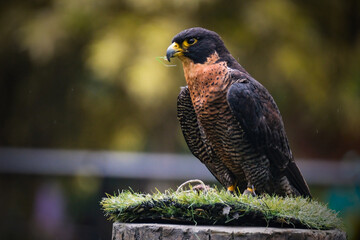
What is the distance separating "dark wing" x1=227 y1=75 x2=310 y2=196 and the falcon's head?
0.23m

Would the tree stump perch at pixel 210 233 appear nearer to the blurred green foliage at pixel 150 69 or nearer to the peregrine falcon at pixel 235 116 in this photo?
the peregrine falcon at pixel 235 116

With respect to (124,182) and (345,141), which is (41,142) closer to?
(124,182)

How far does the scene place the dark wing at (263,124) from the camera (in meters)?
2.29

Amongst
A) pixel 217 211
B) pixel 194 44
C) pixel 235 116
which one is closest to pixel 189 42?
pixel 194 44

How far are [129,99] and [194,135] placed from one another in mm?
3019

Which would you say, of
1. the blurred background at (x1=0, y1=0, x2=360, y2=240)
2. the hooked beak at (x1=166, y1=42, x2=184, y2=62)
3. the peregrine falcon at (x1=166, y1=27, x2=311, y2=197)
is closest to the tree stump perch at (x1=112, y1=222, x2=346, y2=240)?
the peregrine falcon at (x1=166, y1=27, x2=311, y2=197)

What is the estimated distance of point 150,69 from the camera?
4.92 metres

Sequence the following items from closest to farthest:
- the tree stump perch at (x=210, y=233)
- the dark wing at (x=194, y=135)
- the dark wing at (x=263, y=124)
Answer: the tree stump perch at (x=210, y=233), the dark wing at (x=263, y=124), the dark wing at (x=194, y=135)

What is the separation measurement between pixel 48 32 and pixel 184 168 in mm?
2262

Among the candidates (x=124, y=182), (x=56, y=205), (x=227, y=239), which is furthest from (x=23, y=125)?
(x=227, y=239)

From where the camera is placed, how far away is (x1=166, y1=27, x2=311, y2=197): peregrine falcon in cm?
233

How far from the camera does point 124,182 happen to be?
16.8ft

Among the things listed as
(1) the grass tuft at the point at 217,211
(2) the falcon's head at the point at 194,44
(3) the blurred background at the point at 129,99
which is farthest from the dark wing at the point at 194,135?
(3) the blurred background at the point at 129,99

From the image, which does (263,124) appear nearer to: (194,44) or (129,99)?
(194,44)
